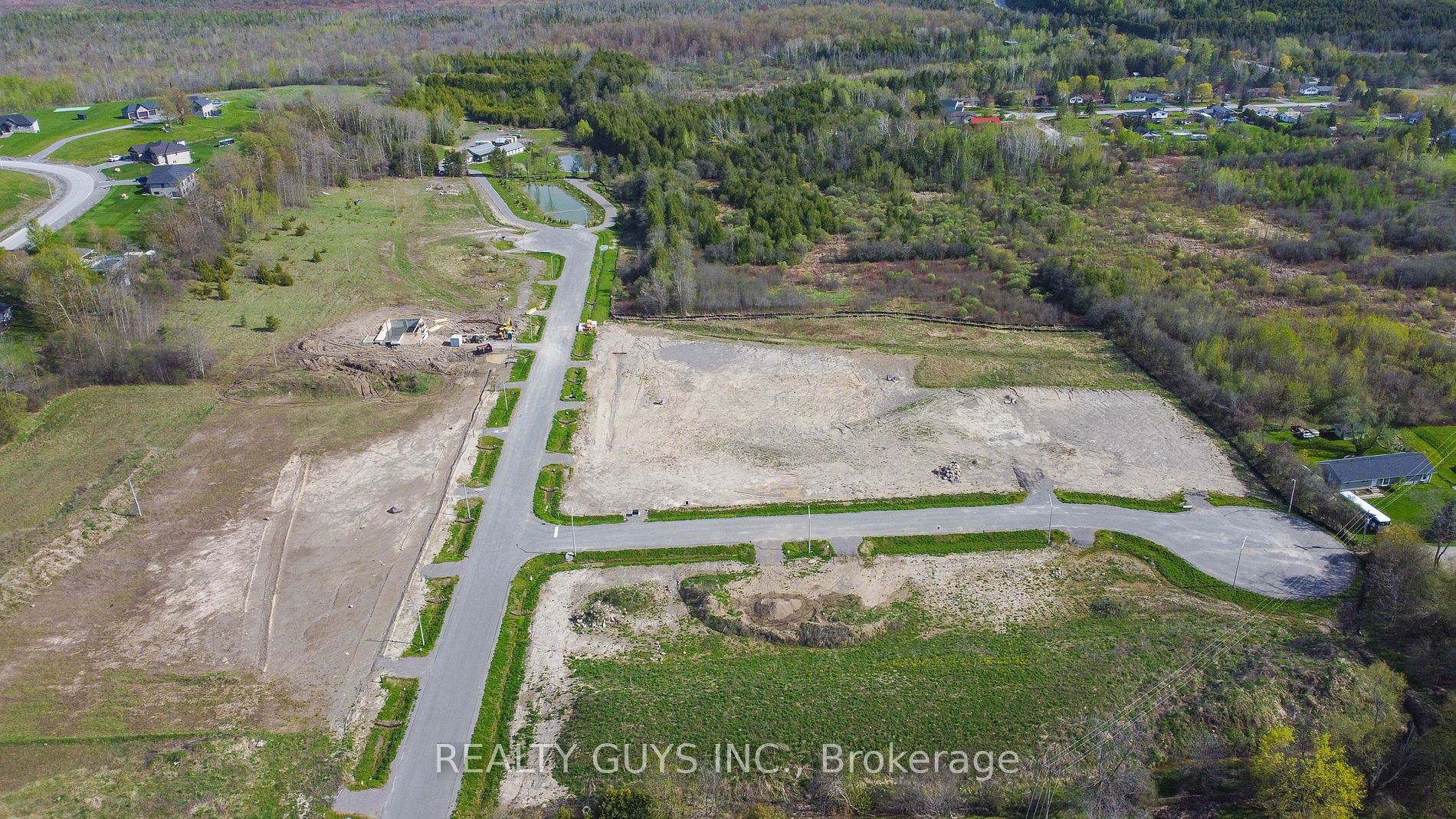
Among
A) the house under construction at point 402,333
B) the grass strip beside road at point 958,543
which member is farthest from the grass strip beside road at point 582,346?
the grass strip beside road at point 958,543

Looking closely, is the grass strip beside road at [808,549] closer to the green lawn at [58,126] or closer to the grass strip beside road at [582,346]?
the grass strip beside road at [582,346]

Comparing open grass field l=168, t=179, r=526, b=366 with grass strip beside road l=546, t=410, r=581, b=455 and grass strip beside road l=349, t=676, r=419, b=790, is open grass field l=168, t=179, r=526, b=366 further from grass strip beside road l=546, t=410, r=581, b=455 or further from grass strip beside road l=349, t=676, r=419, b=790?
grass strip beside road l=349, t=676, r=419, b=790

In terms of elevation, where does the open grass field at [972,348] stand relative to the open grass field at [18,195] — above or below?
below

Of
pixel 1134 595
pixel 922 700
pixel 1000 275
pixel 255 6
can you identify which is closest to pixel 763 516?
pixel 922 700

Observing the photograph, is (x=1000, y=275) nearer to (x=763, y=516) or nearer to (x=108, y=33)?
(x=763, y=516)

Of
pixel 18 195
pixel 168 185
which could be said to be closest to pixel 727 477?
pixel 168 185

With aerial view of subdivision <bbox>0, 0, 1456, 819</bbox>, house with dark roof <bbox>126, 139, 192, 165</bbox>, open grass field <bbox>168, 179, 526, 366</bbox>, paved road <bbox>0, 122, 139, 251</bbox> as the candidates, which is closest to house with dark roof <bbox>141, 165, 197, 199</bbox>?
aerial view of subdivision <bbox>0, 0, 1456, 819</bbox>
